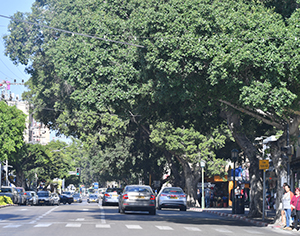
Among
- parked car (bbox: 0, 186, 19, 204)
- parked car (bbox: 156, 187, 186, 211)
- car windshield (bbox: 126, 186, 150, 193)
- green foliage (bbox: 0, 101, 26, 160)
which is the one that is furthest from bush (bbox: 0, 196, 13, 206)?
car windshield (bbox: 126, 186, 150, 193)

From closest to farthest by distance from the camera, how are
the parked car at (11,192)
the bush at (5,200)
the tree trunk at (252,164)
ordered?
1. the tree trunk at (252,164)
2. the bush at (5,200)
3. the parked car at (11,192)

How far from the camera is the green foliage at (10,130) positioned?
51.7 meters

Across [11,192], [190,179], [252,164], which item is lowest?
[11,192]

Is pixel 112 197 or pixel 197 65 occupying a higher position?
pixel 197 65

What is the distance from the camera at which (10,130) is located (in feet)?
175

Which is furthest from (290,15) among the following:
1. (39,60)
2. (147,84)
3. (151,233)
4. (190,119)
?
(39,60)

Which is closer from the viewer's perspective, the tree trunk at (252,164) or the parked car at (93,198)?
the tree trunk at (252,164)

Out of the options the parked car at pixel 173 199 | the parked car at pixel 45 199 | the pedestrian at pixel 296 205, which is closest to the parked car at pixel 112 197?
the parked car at pixel 173 199

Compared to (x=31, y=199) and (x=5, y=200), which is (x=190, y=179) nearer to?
(x=5, y=200)

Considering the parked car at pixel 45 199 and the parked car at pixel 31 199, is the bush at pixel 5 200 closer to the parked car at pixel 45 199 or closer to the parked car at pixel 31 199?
the parked car at pixel 45 199

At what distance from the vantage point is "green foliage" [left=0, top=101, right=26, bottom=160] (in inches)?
2034

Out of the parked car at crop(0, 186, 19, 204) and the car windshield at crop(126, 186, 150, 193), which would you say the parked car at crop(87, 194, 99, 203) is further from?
the car windshield at crop(126, 186, 150, 193)

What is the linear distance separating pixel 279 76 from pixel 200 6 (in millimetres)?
4129

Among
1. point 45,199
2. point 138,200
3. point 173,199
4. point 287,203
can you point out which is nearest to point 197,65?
point 287,203
